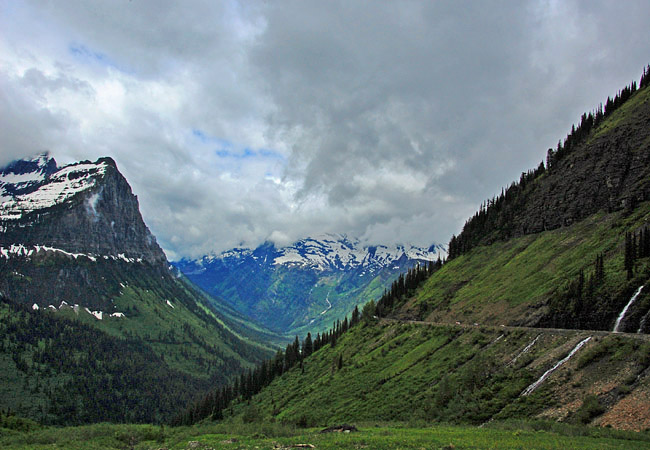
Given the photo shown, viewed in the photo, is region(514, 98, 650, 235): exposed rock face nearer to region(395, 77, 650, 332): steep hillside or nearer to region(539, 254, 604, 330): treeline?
region(395, 77, 650, 332): steep hillside

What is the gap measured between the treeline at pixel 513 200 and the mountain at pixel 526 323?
2.36ft

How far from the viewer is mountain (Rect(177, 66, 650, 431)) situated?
4291 centimetres

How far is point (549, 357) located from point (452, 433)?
2367cm

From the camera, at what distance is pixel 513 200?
567 ft

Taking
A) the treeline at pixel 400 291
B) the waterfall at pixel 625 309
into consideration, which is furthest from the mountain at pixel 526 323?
the treeline at pixel 400 291

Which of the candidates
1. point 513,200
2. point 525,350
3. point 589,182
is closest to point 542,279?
point 525,350

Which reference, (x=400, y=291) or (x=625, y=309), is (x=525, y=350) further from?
(x=400, y=291)

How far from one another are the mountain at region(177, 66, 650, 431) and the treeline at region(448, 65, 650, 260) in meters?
0.72

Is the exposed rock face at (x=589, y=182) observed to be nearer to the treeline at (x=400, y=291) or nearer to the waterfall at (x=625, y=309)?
the treeline at (x=400, y=291)

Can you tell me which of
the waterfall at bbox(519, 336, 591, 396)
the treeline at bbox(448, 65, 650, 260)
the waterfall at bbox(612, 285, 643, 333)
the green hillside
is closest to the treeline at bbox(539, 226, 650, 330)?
the green hillside

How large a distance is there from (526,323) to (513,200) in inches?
4379

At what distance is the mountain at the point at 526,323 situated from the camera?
141 ft

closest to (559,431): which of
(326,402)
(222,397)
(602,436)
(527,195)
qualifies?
(602,436)

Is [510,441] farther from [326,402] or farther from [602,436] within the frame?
[326,402]
